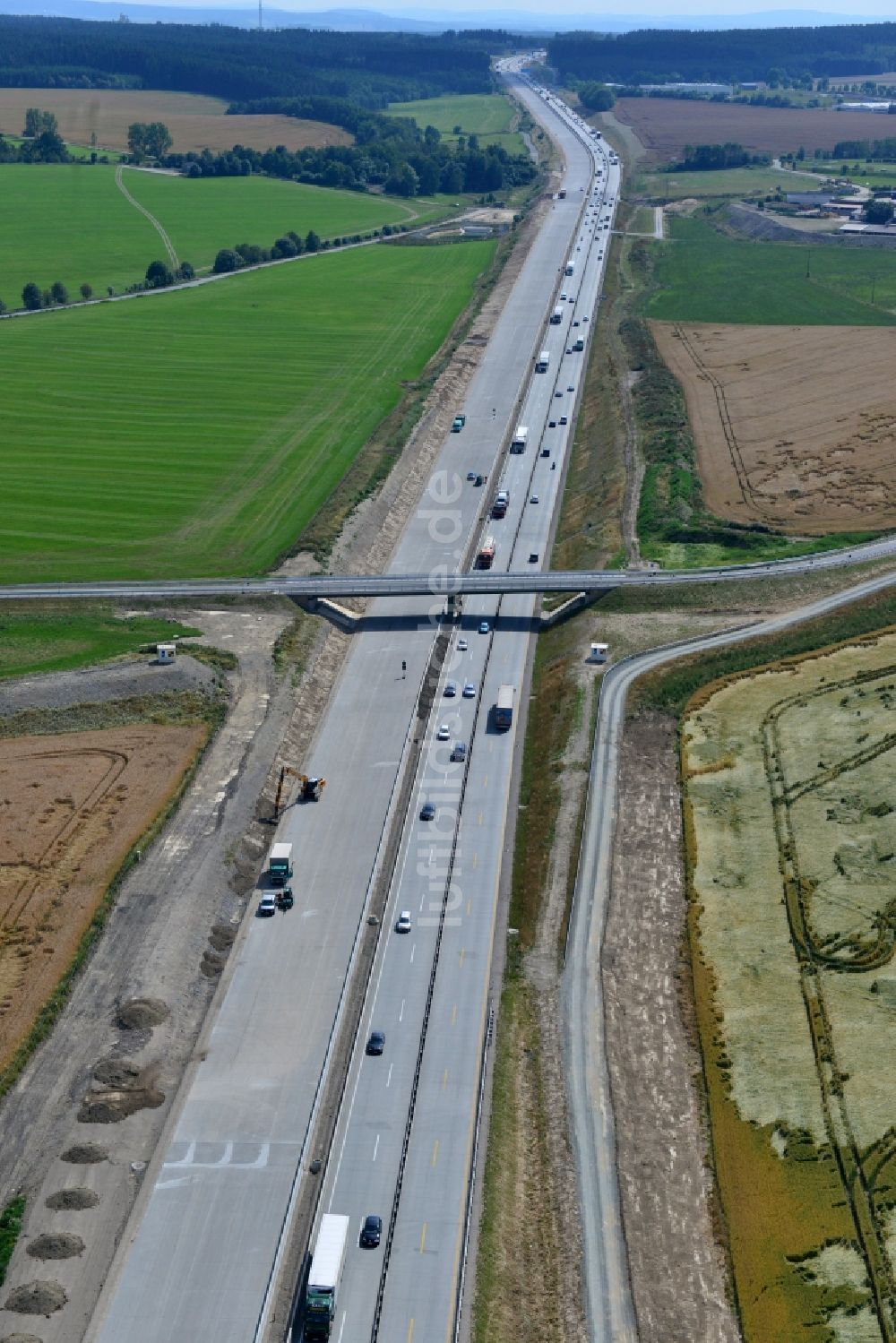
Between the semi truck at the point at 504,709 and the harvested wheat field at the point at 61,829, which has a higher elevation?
the semi truck at the point at 504,709

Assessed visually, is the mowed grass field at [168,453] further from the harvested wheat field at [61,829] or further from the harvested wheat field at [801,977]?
the harvested wheat field at [801,977]

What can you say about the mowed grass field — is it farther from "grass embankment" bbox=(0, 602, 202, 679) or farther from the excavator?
the excavator

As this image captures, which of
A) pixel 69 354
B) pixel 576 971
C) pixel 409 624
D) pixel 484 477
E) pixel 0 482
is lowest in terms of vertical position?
pixel 576 971

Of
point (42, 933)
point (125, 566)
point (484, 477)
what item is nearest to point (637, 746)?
point (42, 933)

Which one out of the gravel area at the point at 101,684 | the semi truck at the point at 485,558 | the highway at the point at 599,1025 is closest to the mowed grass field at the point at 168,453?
the semi truck at the point at 485,558

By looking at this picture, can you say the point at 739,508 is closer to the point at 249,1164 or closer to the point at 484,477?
the point at 484,477
